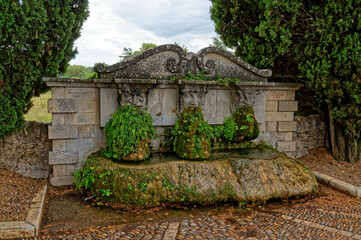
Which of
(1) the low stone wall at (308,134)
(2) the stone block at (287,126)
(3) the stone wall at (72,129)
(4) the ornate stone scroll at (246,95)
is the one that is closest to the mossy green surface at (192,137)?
(4) the ornate stone scroll at (246,95)

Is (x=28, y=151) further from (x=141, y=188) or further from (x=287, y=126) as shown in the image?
(x=287, y=126)

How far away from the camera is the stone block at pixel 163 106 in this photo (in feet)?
18.4

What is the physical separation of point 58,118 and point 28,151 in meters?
1.01

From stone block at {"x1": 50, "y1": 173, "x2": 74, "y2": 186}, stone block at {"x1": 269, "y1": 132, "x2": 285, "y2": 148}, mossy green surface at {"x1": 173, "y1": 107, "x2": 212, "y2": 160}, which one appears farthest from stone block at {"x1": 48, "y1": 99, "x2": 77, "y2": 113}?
stone block at {"x1": 269, "y1": 132, "x2": 285, "y2": 148}

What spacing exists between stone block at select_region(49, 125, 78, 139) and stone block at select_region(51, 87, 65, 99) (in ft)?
1.83

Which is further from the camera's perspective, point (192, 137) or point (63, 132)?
point (63, 132)

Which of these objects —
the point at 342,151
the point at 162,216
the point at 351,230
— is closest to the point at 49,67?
the point at 162,216

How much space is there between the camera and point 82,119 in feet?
17.6

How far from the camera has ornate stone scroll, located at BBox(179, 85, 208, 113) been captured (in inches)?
217

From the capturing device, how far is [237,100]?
6.09 meters

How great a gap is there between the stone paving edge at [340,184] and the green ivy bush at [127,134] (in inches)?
147

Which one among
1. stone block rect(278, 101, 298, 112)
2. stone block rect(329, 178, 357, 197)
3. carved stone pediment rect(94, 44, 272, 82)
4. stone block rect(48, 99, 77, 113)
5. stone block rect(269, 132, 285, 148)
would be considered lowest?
stone block rect(329, 178, 357, 197)

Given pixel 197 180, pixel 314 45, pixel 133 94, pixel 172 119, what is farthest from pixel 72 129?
pixel 314 45

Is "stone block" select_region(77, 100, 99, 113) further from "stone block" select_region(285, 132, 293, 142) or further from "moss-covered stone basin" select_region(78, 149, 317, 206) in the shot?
"stone block" select_region(285, 132, 293, 142)
